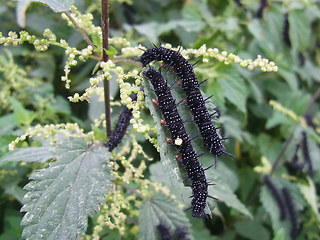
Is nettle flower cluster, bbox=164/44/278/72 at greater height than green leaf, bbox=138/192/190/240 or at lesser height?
greater

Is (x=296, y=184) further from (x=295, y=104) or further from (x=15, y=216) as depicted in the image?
(x=15, y=216)

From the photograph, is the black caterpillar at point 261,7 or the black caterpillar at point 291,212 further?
the black caterpillar at point 261,7

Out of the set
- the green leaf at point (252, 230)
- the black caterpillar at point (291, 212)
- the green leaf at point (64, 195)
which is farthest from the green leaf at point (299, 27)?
the green leaf at point (64, 195)

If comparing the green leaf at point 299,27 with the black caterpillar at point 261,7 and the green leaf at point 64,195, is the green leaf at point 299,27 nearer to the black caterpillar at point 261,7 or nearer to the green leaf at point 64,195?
the black caterpillar at point 261,7

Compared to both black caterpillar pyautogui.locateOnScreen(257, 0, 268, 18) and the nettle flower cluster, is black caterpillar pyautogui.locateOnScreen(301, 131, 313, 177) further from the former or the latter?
the nettle flower cluster

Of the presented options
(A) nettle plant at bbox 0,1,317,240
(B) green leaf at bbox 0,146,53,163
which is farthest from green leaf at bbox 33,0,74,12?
(B) green leaf at bbox 0,146,53,163
